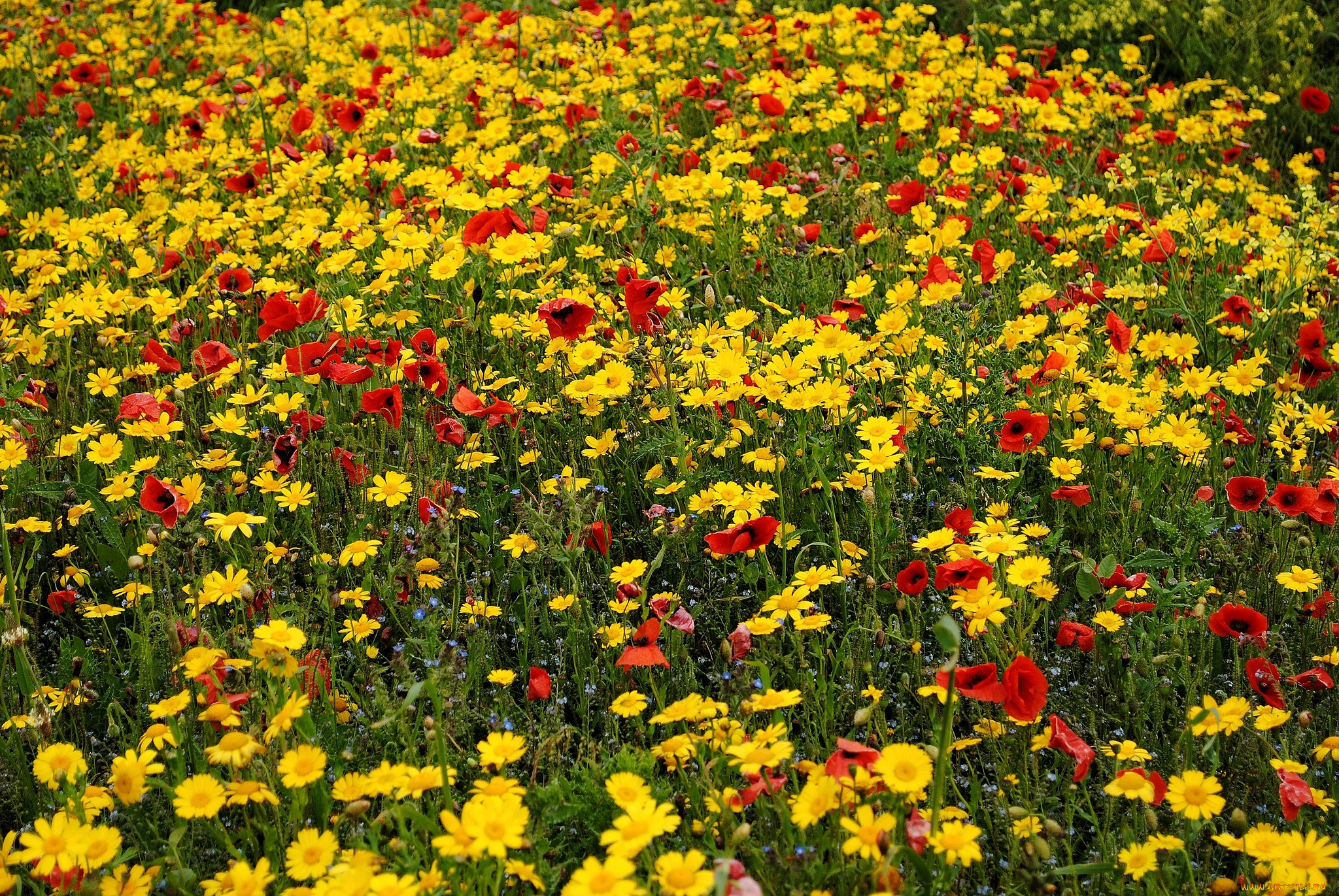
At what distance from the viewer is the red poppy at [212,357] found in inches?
113

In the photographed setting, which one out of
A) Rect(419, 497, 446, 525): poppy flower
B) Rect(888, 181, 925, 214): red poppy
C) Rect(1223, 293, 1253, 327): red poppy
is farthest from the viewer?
Rect(888, 181, 925, 214): red poppy

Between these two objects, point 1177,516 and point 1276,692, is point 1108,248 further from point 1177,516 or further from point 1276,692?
point 1276,692

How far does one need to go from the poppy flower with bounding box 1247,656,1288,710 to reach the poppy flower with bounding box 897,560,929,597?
22.4 inches

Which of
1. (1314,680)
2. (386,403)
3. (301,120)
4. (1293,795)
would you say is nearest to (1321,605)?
(1314,680)

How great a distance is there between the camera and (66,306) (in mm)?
3078

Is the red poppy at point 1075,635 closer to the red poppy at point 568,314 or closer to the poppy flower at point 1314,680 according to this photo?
the poppy flower at point 1314,680

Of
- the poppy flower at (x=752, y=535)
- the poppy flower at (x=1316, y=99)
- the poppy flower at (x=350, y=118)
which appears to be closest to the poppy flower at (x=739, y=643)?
the poppy flower at (x=752, y=535)

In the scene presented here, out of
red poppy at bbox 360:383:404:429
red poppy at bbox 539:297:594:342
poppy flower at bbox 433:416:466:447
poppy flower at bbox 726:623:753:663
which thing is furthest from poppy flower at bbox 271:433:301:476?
poppy flower at bbox 726:623:753:663

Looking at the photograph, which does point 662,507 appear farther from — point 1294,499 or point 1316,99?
point 1316,99

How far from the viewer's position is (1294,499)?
2.33 metres

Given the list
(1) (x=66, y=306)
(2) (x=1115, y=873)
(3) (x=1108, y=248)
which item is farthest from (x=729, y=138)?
(2) (x=1115, y=873)

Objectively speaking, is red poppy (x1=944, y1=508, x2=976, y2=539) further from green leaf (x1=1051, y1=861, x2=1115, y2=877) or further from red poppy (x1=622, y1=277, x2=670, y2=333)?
red poppy (x1=622, y1=277, x2=670, y2=333)

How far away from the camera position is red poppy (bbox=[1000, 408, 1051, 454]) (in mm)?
2504

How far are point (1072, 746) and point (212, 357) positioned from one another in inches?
86.9
